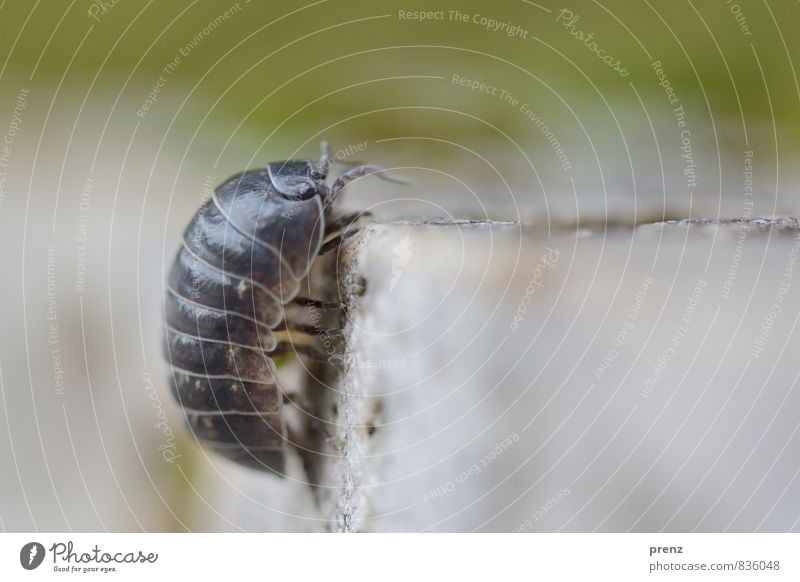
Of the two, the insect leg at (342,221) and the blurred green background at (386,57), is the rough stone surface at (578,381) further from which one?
the blurred green background at (386,57)

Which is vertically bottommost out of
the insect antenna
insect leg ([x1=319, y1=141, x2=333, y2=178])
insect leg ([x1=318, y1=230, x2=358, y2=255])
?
insect leg ([x1=318, y1=230, x2=358, y2=255])

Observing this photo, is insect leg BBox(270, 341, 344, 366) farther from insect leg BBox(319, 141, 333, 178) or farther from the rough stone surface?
insect leg BBox(319, 141, 333, 178)

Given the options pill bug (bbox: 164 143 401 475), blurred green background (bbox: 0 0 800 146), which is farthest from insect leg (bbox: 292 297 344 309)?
blurred green background (bbox: 0 0 800 146)

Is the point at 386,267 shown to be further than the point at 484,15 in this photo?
No

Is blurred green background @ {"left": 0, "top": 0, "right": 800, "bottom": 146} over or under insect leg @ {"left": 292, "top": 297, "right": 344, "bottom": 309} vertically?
over

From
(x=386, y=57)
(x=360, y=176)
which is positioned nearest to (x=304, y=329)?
(x=360, y=176)
